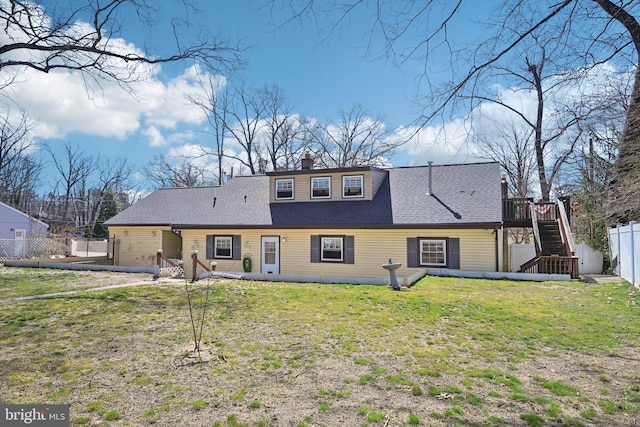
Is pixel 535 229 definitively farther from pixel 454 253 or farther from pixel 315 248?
pixel 315 248

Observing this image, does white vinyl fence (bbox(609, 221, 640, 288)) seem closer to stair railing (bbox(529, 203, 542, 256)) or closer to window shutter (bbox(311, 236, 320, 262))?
stair railing (bbox(529, 203, 542, 256))

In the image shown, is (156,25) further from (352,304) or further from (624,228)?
(624,228)

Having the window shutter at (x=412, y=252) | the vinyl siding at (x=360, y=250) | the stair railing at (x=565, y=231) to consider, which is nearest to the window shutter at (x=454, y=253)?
the vinyl siding at (x=360, y=250)

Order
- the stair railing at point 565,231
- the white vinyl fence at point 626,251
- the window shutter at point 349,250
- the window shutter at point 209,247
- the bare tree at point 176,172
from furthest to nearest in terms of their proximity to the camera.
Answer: the bare tree at point 176,172 → the window shutter at point 209,247 → the window shutter at point 349,250 → the stair railing at point 565,231 → the white vinyl fence at point 626,251

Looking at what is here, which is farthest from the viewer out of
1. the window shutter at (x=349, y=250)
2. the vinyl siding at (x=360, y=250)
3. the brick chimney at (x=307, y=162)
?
the brick chimney at (x=307, y=162)

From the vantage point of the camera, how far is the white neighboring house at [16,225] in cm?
3092

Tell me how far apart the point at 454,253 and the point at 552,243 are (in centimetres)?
462

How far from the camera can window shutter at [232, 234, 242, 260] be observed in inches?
707

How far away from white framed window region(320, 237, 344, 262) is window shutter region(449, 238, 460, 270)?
174 inches

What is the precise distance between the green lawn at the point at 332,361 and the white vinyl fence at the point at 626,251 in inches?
85.9

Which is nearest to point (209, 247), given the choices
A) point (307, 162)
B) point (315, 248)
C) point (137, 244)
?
point (315, 248)

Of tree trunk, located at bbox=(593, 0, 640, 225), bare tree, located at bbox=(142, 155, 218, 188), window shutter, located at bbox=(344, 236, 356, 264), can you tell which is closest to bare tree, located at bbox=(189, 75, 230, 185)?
bare tree, located at bbox=(142, 155, 218, 188)

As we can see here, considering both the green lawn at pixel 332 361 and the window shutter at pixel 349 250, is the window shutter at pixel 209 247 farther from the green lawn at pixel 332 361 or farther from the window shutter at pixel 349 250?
the green lawn at pixel 332 361

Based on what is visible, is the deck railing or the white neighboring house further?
the white neighboring house
